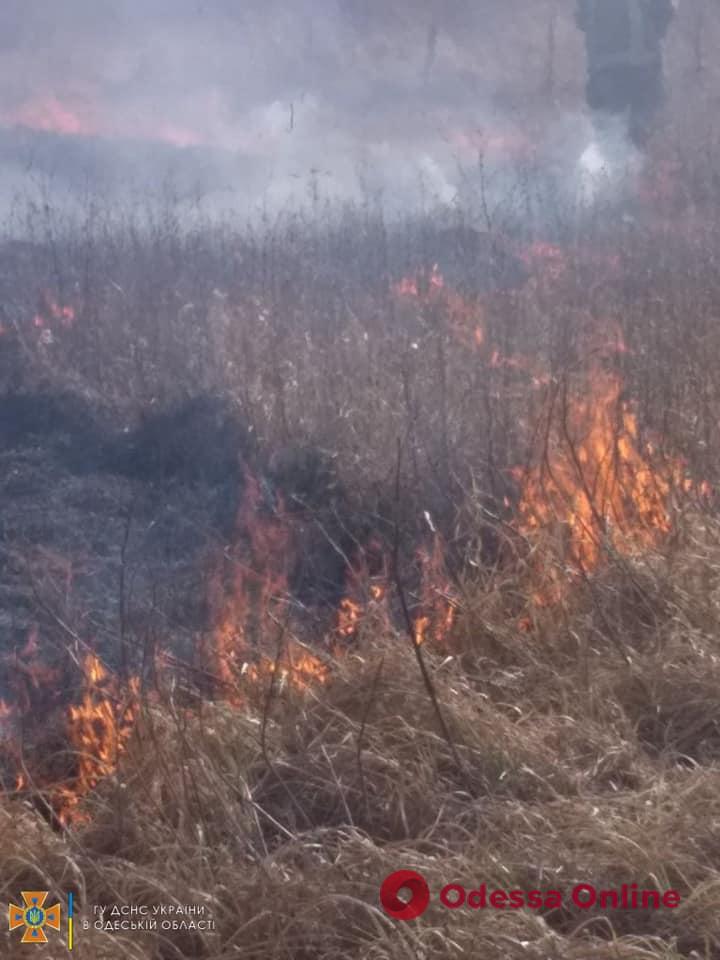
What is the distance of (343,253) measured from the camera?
423 inches

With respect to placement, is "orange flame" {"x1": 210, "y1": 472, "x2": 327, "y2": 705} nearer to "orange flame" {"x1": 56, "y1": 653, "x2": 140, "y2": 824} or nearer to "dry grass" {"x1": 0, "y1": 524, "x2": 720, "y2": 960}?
"dry grass" {"x1": 0, "y1": 524, "x2": 720, "y2": 960}

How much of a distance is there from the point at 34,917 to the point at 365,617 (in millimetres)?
1746

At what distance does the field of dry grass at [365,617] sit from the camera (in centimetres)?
302

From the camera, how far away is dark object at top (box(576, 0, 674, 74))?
20.0m

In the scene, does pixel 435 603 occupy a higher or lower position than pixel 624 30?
lower

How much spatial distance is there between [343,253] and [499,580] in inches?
261

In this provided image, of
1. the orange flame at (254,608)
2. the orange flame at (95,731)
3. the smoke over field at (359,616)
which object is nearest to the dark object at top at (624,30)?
the smoke over field at (359,616)

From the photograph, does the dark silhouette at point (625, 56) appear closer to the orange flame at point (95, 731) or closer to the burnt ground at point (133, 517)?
the burnt ground at point (133, 517)

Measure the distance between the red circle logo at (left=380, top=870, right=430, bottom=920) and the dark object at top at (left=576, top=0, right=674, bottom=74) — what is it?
64.1 ft

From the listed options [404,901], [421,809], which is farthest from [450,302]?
[404,901]

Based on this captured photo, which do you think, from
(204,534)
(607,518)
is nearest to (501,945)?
(607,518)

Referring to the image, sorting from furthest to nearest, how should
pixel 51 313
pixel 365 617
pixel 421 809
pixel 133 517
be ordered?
1. pixel 51 313
2. pixel 133 517
3. pixel 365 617
4. pixel 421 809

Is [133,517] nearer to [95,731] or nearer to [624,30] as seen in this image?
[95,731]

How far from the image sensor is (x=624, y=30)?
66.2 ft
